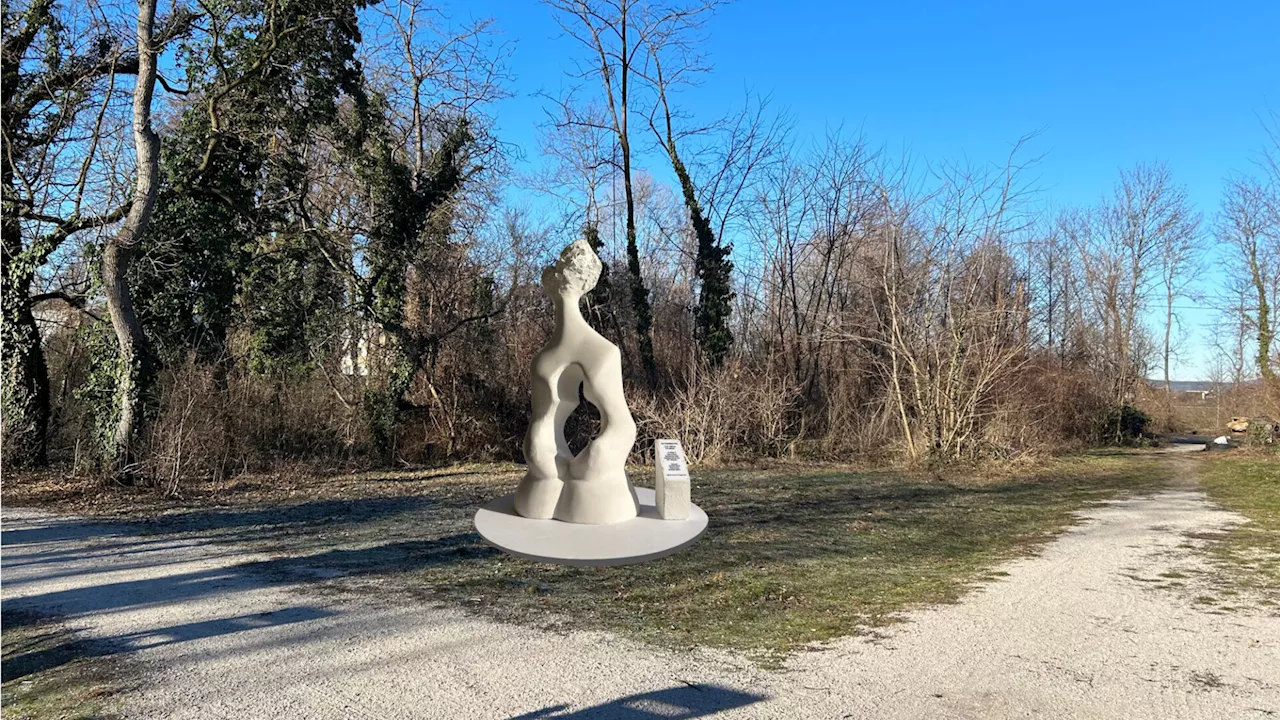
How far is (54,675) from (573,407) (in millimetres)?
3255

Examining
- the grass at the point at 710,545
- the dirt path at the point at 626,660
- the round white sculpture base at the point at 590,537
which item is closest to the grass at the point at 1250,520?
the dirt path at the point at 626,660

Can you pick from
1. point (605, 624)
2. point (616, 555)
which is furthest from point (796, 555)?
point (616, 555)

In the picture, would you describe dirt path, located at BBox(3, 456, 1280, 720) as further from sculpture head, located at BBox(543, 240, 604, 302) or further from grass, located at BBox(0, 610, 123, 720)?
sculpture head, located at BBox(543, 240, 604, 302)

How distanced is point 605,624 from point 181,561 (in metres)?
4.01

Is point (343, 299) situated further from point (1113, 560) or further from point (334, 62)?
point (1113, 560)

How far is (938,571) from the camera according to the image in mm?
6410

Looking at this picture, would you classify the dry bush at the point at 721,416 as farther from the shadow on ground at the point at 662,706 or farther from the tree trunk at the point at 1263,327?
the tree trunk at the point at 1263,327

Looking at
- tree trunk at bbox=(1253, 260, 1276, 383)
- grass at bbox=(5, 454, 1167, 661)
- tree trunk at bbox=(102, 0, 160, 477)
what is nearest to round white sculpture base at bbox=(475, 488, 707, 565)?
grass at bbox=(5, 454, 1167, 661)

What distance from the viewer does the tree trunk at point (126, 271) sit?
980 centimetres

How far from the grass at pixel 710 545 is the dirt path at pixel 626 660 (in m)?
0.34

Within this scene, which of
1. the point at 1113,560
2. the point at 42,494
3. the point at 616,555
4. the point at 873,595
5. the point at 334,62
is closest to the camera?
the point at 616,555

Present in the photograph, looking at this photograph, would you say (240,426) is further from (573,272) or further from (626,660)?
(573,272)

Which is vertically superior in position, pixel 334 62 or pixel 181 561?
pixel 334 62

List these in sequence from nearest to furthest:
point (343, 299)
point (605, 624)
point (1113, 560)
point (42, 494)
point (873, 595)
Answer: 1. point (605, 624)
2. point (873, 595)
3. point (1113, 560)
4. point (42, 494)
5. point (343, 299)
